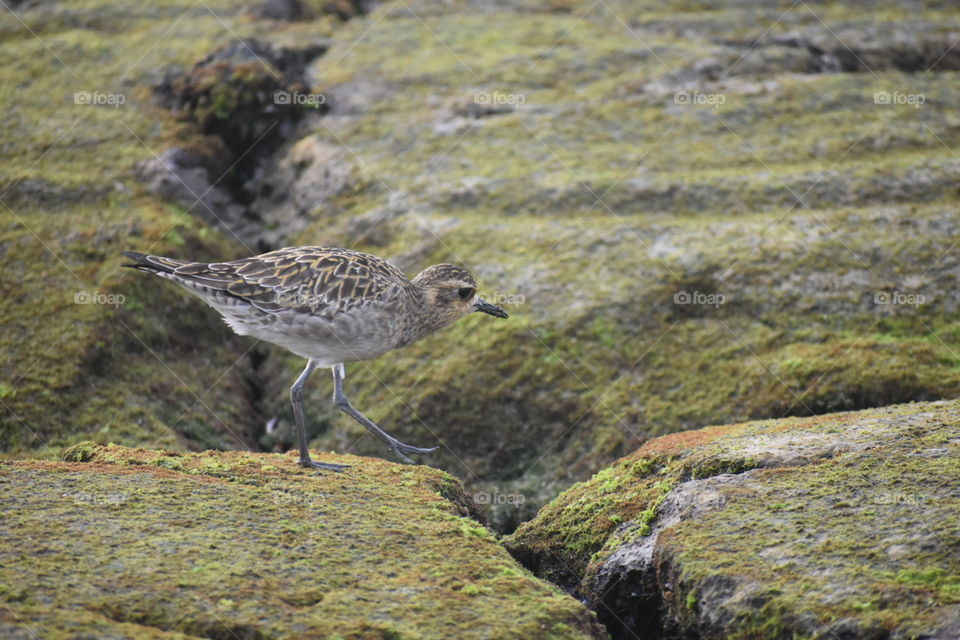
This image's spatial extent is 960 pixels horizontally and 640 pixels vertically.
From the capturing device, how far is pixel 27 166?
52.4 feet

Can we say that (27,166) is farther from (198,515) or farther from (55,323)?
(198,515)

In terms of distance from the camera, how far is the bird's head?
442 inches

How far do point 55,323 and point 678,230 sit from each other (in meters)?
9.93

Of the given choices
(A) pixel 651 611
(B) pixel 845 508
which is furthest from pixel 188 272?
(B) pixel 845 508

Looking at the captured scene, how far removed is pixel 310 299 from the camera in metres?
10.0

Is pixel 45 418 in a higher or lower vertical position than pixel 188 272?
lower
